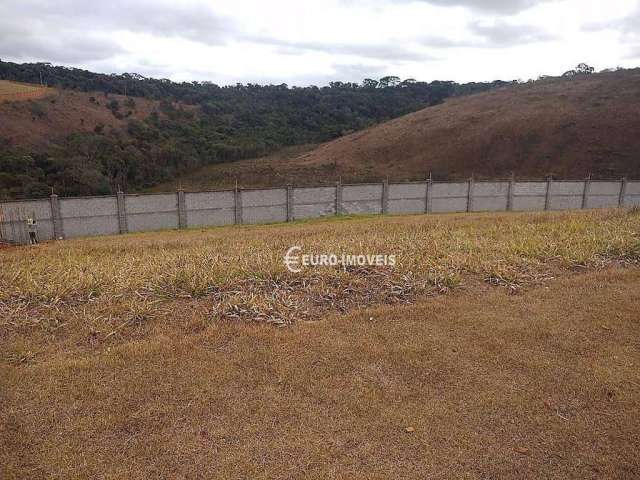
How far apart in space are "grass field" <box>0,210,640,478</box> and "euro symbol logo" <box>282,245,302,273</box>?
0.17 metres

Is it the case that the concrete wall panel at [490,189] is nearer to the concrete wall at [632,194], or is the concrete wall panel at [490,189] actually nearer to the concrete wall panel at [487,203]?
the concrete wall panel at [487,203]

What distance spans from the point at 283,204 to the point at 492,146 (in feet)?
92.0

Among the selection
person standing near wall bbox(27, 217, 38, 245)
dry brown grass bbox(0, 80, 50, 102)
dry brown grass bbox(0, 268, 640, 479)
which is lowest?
person standing near wall bbox(27, 217, 38, 245)

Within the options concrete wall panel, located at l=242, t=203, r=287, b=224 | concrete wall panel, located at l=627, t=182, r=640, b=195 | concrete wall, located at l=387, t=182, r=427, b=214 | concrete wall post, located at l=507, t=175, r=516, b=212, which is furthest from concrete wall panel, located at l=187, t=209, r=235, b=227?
concrete wall panel, located at l=627, t=182, r=640, b=195

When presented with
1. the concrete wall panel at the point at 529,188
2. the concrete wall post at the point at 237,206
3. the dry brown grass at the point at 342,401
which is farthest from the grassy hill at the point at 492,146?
the dry brown grass at the point at 342,401

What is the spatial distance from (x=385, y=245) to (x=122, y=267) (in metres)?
4.68

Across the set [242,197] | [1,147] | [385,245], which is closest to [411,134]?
[242,197]

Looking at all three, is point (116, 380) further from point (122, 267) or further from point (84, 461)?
point (122, 267)

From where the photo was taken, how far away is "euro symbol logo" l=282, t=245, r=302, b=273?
6.92 metres

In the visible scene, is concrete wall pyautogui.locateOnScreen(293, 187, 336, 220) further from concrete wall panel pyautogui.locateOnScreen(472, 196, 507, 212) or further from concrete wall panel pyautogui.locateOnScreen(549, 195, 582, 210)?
concrete wall panel pyautogui.locateOnScreen(549, 195, 582, 210)

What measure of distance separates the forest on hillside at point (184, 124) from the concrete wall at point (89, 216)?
Answer: 1125cm

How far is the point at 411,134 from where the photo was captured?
48.0 meters

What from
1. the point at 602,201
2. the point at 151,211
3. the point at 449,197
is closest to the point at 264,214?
the point at 151,211

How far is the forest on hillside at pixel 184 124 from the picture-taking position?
105 feet
